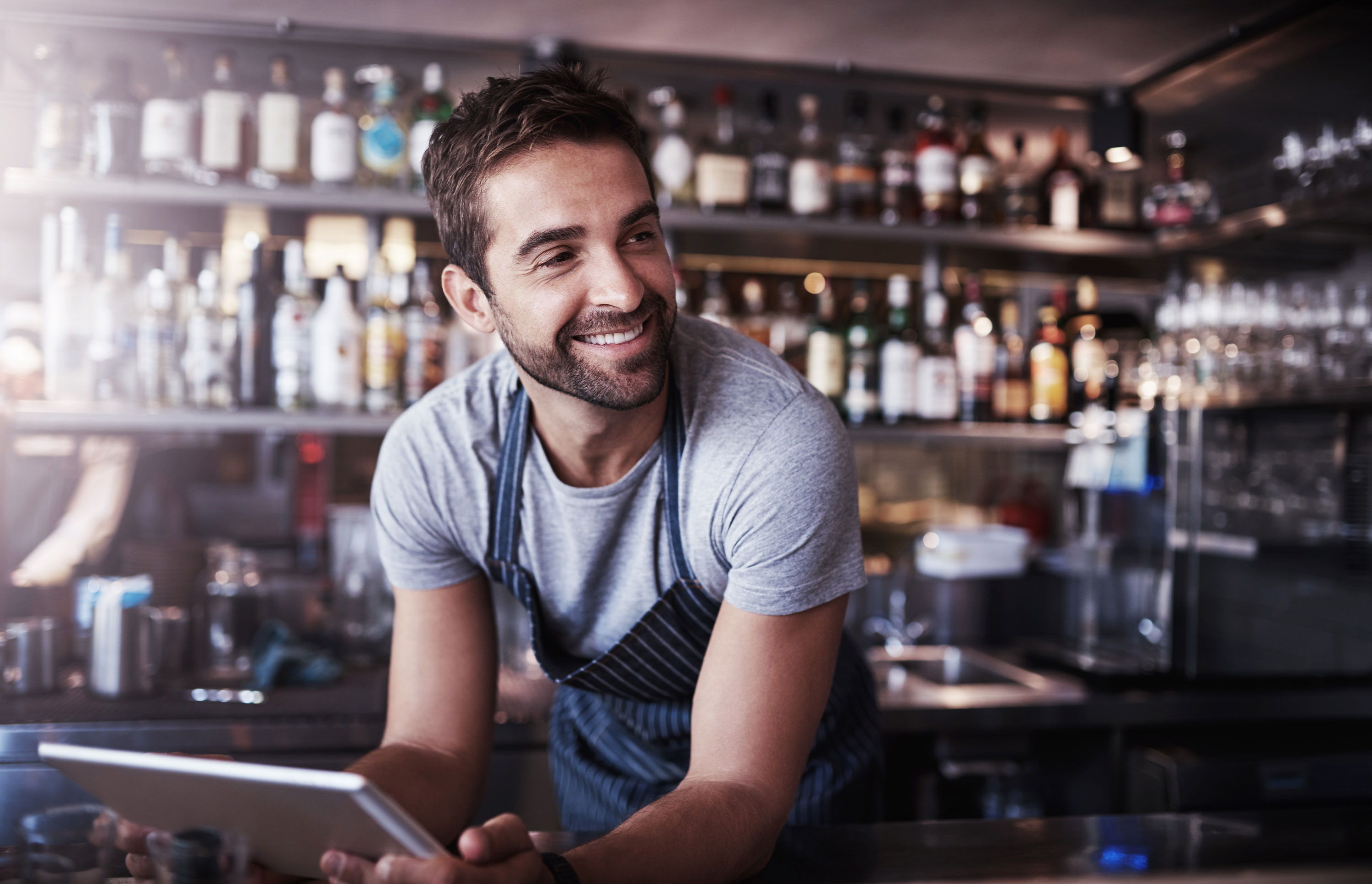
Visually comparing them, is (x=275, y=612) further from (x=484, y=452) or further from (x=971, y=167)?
(x=971, y=167)

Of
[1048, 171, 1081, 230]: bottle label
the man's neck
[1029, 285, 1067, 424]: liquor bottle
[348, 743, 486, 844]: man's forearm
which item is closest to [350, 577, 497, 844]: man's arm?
[348, 743, 486, 844]: man's forearm

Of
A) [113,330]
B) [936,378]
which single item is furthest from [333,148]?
[936,378]

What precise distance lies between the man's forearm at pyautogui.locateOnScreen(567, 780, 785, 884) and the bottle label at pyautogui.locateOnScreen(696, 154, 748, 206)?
1.40 m

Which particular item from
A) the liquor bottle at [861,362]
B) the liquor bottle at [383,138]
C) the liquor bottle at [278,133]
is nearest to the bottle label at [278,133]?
the liquor bottle at [278,133]

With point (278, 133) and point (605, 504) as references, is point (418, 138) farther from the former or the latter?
point (605, 504)

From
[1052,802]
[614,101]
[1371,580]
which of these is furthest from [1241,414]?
[614,101]

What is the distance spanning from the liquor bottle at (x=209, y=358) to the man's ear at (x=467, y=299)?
941 mm

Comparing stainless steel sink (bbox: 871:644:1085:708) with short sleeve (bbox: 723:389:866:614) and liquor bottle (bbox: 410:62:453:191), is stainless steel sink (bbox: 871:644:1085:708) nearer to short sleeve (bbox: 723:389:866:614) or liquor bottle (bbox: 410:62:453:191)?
short sleeve (bbox: 723:389:866:614)

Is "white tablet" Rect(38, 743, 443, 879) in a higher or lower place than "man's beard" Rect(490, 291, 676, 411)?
lower

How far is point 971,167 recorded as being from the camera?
2.14 meters

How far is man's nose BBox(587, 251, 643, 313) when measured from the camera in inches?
35.6

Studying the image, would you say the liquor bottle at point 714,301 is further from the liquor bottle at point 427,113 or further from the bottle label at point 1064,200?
the bottle label at point 1064,200

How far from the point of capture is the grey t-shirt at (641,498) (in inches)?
36.8

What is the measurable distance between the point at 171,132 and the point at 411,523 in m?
1.16
